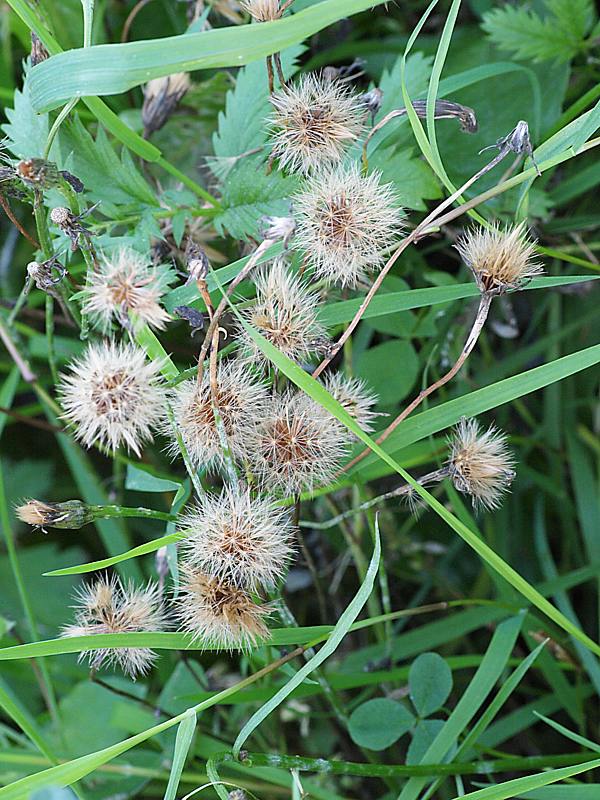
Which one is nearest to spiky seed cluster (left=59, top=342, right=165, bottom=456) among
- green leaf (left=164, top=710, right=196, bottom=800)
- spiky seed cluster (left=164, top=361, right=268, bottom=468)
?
spiky seed cluster (left=164, top=361, right=268, bottom=468)

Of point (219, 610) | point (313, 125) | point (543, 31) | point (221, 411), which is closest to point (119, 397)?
point (221, 411)

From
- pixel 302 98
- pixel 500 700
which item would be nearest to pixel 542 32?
pixel 302 98

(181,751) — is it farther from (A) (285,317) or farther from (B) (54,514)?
(A) (285,317)

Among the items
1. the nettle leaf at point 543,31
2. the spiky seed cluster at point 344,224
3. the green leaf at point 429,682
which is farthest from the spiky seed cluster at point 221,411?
the nettle leaf at point 543,31

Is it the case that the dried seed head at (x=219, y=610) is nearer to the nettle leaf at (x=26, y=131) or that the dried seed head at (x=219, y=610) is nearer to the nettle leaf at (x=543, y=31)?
the nettle leaf at (x=26, y=131)

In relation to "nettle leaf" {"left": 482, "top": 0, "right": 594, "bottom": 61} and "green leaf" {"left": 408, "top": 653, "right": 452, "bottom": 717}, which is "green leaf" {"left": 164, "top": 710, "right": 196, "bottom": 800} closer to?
"green leaf" {"left": 408, "top": 653, "right": 452, "bottom": 717}
